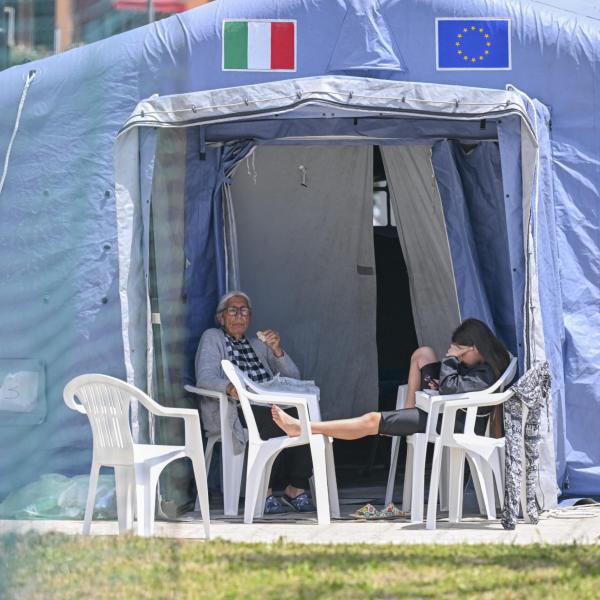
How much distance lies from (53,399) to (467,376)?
7.70 feet

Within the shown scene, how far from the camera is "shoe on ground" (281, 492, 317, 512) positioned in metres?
6.27

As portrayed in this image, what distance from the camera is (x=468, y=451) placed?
574 centimetres

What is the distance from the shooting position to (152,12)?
11.4 ft

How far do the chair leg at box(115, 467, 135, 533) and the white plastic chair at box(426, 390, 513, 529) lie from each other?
121cm

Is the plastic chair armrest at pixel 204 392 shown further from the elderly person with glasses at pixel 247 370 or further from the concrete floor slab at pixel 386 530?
the concrete floor slab at pixel 386 530

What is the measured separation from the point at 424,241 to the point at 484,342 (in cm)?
143

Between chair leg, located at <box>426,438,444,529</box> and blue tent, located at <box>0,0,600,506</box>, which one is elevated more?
blue tent, located at <box>0,0,600,506</box>

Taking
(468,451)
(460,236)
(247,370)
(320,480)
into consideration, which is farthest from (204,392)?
(460,236)

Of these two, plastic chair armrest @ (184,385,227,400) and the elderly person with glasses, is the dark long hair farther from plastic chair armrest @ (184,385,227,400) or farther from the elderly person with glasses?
plastic chair armrest @ (184,385,227,400)

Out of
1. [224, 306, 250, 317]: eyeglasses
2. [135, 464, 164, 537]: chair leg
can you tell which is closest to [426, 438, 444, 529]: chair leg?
[135, 464, 164, 537]: chair leg

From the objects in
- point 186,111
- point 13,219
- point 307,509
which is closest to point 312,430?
point 307,509

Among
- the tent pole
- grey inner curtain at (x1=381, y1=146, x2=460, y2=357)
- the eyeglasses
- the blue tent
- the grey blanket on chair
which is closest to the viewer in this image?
the tent pole

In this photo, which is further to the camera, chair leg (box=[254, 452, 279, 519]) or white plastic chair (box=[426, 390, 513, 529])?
chair leg (box=[254, 452, 279, 519])

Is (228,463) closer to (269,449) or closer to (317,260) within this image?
(269,449)
